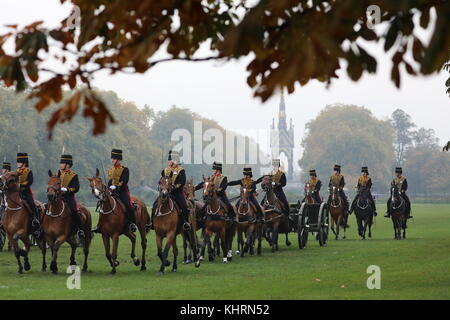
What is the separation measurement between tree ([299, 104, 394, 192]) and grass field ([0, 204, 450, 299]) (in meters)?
94.3

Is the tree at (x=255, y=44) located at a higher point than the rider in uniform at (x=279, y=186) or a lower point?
higher

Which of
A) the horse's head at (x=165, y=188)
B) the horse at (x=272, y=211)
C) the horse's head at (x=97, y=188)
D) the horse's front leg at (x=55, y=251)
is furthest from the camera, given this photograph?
the horse at (x=272, y=211)

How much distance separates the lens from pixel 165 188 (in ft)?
61.9

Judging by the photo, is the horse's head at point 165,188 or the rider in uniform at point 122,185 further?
the rider in uniform at point 122,185

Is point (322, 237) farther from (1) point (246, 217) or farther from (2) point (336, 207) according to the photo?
(1) point (246, 217)

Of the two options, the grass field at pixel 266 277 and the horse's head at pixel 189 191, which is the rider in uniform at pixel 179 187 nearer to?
the grass field at pixel 266 277

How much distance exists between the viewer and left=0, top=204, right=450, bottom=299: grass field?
14.4m

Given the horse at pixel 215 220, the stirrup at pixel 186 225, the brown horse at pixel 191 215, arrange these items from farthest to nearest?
the horse at pixel 215 220, the brown horse at pixel 191 215, the stirrup at pixel 186 225

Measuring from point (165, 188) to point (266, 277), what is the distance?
299 cm

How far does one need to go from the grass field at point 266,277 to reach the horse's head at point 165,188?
5.41ft

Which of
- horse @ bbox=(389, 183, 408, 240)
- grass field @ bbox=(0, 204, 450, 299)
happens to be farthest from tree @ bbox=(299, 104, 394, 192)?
grass field @ bbox=(0, 204, 450, 299)

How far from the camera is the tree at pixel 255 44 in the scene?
213 inches

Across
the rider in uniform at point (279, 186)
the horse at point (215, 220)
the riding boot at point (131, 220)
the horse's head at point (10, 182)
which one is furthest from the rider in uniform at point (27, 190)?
the rider in uniform at point (279, 186)

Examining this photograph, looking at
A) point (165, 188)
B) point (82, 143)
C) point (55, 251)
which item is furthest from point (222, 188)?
point (82, 143)
